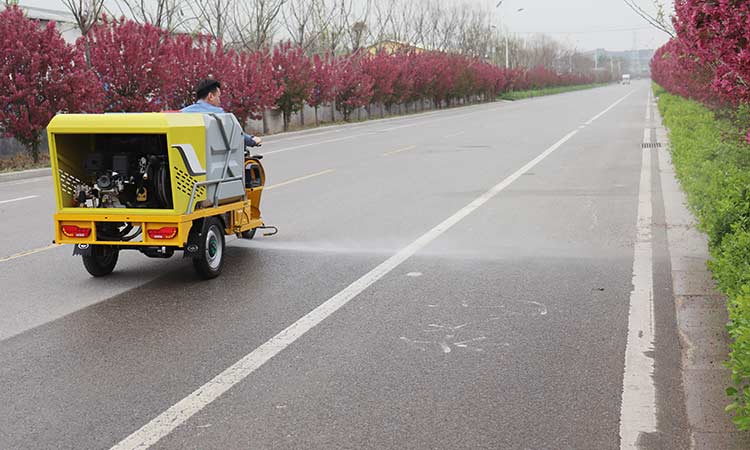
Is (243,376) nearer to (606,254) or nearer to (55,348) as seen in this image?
(55,348)

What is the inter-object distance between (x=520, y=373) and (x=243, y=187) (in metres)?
4.26

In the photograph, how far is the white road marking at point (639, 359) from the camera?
4.26 m

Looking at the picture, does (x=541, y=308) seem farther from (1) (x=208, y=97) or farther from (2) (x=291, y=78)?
(2) (x=291, y=78)

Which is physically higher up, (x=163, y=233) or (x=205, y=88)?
(x=205, y=88)

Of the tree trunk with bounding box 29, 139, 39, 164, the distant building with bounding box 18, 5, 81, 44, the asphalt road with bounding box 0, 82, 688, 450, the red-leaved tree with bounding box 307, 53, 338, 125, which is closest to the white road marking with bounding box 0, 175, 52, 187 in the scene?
the tree trunk with bounding box 29, 139, 39, 164

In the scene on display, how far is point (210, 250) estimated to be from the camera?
306 inches

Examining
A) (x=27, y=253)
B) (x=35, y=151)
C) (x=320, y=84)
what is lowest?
(x=27, y=253)

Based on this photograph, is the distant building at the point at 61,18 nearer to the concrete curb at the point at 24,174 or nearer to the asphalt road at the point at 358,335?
the concrete curb at the point at 24,174

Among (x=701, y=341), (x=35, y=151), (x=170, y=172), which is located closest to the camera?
(x=701, y=341)

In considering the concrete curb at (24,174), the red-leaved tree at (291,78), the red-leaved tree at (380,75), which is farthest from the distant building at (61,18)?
the concrete curb at (24,174)

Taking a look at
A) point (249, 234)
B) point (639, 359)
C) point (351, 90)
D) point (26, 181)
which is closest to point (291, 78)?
point (351, 90)

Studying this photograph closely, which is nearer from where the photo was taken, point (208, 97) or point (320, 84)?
point (208, 97)

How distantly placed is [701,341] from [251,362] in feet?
9.35

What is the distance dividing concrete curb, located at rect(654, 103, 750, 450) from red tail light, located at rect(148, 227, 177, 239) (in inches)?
159
